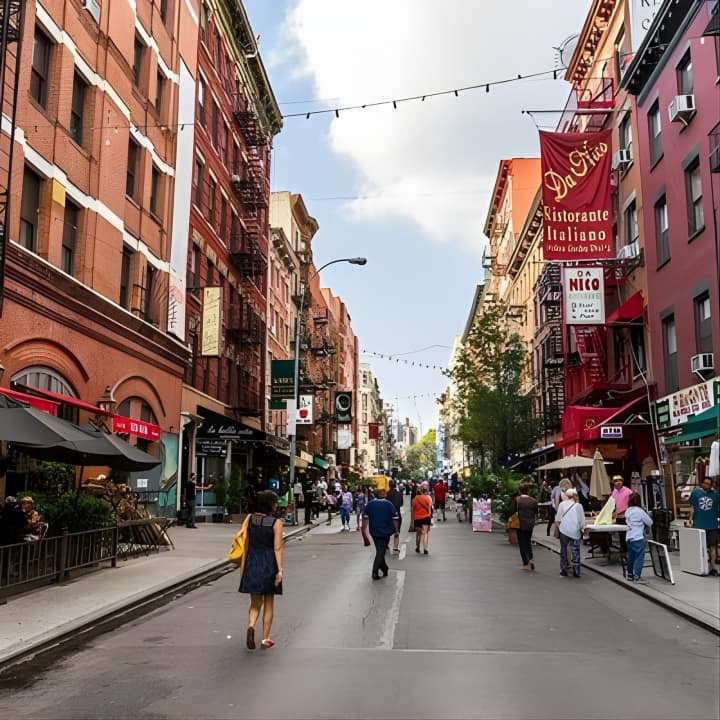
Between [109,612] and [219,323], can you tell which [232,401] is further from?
[109,612]

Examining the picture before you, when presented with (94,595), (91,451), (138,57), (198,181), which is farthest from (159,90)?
(94,595)

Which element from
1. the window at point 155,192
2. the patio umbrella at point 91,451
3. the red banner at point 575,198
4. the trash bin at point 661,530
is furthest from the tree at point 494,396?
the patio umbrella at point 91,451

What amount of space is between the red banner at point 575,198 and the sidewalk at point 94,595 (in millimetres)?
15627

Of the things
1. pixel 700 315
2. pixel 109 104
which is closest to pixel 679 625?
pixel 700 315

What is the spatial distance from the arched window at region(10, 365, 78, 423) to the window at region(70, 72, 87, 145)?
6319 millimetres

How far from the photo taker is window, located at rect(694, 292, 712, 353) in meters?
21.3

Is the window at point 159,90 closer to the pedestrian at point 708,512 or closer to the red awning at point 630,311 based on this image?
the red awning at point 630,311

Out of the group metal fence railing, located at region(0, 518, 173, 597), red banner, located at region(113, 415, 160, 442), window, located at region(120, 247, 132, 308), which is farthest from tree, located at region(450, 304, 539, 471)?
metal fence railing, located at region(0, 518, 173, 597)

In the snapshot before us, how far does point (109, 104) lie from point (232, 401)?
61.7 feet

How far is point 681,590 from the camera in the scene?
512 inches

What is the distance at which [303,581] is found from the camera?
1468cm

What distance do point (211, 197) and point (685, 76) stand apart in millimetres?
19802

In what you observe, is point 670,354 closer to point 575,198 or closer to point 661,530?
point 575,198

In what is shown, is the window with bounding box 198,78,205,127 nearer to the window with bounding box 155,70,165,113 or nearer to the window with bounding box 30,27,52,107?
the window with bounding box 155,70,165,113
